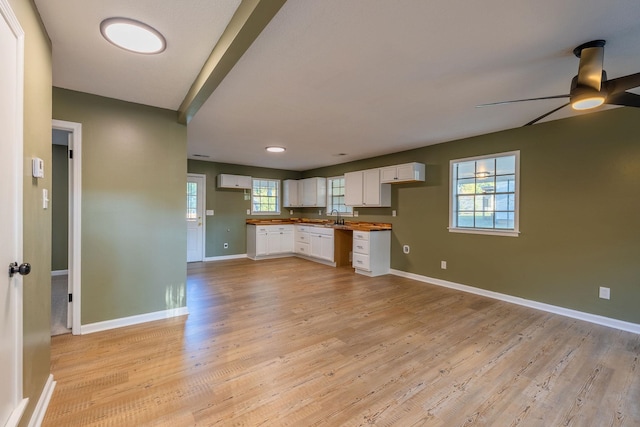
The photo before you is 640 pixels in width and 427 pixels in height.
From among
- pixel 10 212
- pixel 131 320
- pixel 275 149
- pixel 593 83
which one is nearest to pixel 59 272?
pixel 131 320

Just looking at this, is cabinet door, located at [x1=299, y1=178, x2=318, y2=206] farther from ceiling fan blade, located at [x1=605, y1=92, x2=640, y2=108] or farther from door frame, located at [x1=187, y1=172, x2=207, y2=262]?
ceiling fan blade, located at [x1=605, y1=92, x2=640, y2=108]

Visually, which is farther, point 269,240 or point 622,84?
point 269,240

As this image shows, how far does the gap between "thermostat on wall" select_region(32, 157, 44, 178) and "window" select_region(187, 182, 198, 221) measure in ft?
15.6

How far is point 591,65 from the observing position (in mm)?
1882

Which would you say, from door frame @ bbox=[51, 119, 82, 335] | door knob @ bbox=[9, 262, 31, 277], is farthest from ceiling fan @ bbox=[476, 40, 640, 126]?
door frame @ bbox=[51, 119, 82, 335]

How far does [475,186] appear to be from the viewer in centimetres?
435

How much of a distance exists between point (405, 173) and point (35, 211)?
4.59 m

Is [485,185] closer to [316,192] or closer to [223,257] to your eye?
[316,192]

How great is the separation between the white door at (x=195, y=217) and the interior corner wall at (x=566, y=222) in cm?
501

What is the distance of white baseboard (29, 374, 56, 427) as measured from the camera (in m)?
1.57

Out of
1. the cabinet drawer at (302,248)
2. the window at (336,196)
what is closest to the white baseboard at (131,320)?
the cabinet drawer at (302,248)

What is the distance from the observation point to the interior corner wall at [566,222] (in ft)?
9.96

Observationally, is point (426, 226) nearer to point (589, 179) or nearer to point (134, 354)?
point (589, 179)

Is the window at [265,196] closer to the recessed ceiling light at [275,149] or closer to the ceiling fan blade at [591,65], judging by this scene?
the recessed ceiling light at [275,149]
